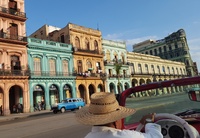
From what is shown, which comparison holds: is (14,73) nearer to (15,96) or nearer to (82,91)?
(15,96)

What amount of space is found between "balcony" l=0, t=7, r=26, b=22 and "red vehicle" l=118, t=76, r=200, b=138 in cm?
2899

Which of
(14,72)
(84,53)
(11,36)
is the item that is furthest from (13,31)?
(84,53)

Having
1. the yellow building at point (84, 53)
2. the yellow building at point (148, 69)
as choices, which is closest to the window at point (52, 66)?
the yellow building at point (84, 53)

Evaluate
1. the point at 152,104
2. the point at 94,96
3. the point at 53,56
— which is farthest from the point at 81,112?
the point at 53,56

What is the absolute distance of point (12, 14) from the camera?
29.6m

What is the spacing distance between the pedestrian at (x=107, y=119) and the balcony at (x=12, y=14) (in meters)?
29.8

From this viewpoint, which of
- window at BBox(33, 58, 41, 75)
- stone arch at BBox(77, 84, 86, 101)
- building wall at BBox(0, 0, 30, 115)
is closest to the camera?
building wall at BBox(0, 0, 30, 115)

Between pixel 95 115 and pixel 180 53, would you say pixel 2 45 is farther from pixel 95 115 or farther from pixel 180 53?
pixel 180 53

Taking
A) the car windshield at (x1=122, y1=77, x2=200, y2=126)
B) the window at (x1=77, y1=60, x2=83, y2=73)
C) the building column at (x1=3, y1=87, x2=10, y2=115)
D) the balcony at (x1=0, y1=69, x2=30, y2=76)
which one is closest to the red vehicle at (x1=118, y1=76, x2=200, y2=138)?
the car windshield at (x1=122, y1=77, x2=200, y2=126)

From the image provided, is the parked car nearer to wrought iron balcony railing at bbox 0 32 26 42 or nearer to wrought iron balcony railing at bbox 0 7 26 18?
wrought iron balcony railing at bbox 0 32 26 42

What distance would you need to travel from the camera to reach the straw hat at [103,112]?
79.0 inches

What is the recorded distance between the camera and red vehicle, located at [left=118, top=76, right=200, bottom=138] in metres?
2.48

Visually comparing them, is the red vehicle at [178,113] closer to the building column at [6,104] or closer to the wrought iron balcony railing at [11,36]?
the building column at [6,104]

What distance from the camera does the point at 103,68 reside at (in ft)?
137
